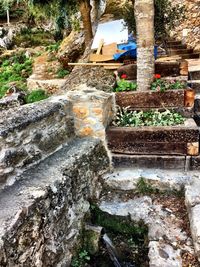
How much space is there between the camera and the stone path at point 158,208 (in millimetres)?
2666

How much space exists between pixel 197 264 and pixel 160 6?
15.7ft

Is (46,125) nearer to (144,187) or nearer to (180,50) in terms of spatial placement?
(144,187)

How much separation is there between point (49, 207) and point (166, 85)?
7.71 ft

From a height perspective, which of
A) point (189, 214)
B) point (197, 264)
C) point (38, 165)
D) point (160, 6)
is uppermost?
point (160, 6)

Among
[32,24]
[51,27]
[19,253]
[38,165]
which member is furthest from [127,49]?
[32,24]

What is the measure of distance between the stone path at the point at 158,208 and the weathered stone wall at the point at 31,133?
0.85m

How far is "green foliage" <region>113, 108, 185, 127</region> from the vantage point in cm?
379

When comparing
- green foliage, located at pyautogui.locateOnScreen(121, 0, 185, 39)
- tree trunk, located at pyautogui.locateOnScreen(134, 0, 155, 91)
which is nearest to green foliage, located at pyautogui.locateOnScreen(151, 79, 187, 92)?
tree trunk, located at pyautogui.locateOnScreen(134, 0, 155, 91)

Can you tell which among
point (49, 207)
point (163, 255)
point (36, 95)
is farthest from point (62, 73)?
point (163, 255)

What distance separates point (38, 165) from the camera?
2.87 m

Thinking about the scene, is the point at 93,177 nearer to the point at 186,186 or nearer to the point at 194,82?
the point at 186,186

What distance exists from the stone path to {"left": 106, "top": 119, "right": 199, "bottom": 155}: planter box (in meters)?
0.26

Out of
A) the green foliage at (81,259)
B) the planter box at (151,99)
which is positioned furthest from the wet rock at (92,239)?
the planter box at (151,99)

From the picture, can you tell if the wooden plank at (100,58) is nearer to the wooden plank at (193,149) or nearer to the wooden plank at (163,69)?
the wooden plank at (163,69)
